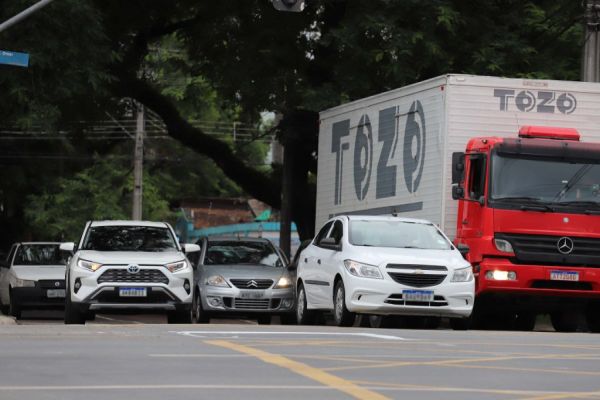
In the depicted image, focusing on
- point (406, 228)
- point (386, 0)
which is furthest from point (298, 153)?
point (406, 228)

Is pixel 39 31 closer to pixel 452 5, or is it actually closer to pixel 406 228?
pixel 452 5

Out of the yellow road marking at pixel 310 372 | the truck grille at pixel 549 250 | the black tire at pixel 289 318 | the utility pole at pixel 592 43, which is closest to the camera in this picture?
the yellow road marking at pixel 310 372

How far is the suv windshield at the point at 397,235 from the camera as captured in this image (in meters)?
22.6

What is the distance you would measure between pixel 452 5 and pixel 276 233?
3116 cm

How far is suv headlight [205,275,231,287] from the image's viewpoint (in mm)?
26328

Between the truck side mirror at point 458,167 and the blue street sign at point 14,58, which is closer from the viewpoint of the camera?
the truck side mirror at point 458,167

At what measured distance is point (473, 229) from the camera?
2328 centimetres

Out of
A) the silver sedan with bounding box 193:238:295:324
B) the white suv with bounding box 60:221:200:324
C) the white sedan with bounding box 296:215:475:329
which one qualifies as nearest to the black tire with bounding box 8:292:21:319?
the silver sedan with bounding box 193:238:295:324

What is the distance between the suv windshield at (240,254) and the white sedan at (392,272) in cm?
458

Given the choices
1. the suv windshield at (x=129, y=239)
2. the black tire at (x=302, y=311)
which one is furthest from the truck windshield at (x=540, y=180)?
the suv windshield at (x=129, y=239)

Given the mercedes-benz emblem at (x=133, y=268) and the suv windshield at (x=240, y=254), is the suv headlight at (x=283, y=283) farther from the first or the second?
the mercedes-benz emblem at (x=133, y=268)

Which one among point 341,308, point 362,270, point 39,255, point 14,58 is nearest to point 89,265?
point 341,308

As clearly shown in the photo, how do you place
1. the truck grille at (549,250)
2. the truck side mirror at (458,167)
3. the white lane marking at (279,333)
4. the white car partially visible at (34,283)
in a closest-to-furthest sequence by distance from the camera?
the white lane marking at (279,333)
the truck side mirror at (458,167)
the truck grille at (549,250)
the white car partially visible at (34,283)

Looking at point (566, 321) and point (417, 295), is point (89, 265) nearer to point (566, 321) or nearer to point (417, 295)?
point (417, 295)
